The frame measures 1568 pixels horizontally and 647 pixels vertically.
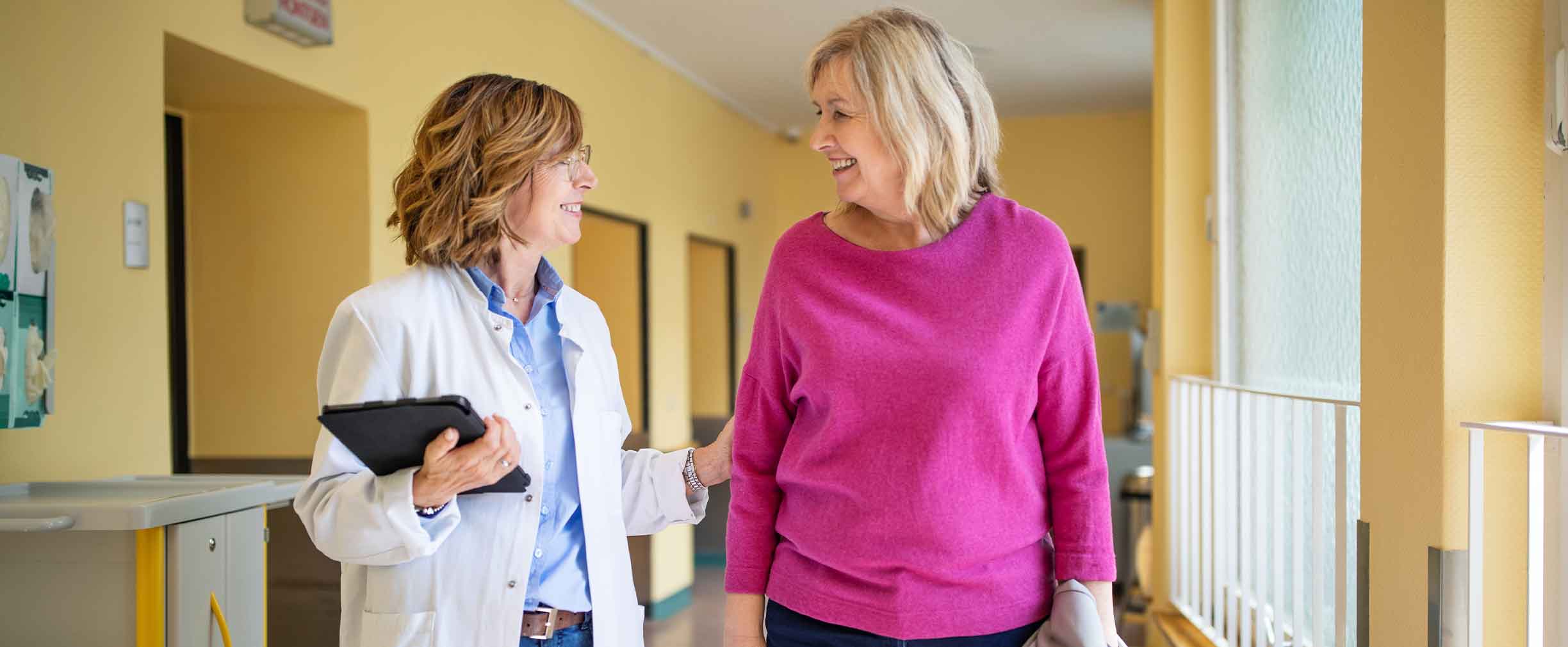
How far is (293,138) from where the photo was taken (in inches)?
147

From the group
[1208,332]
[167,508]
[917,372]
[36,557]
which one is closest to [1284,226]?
[1208,332]

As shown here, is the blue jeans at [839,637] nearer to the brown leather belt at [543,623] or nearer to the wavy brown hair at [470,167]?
the brown leather belt at [543,623]

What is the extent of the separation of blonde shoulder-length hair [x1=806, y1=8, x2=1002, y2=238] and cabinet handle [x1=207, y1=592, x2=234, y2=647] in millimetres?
1625

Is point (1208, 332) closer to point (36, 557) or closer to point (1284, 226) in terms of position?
point (1284, 226)

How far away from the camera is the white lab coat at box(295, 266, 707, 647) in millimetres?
1429

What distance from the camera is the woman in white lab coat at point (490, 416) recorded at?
1.43 metres

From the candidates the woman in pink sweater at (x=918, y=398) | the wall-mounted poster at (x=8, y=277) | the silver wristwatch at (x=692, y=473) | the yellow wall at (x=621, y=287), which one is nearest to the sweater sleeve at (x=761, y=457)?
the woman in pink sweater at (x=918, y=398)

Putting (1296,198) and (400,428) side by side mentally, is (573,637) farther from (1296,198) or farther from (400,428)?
(1296,198)

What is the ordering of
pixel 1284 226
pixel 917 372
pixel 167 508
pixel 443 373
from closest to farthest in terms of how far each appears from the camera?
pixel 917 372, pixel 443 373, pixel 167 508, pixel 1284 226

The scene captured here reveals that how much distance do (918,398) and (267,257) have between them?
312 cm

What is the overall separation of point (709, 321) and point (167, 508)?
6.04 meters

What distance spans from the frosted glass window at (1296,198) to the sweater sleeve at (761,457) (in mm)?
1355

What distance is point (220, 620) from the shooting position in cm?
223

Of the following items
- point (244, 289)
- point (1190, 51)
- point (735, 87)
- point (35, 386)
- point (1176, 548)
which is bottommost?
point (1176, 548)
